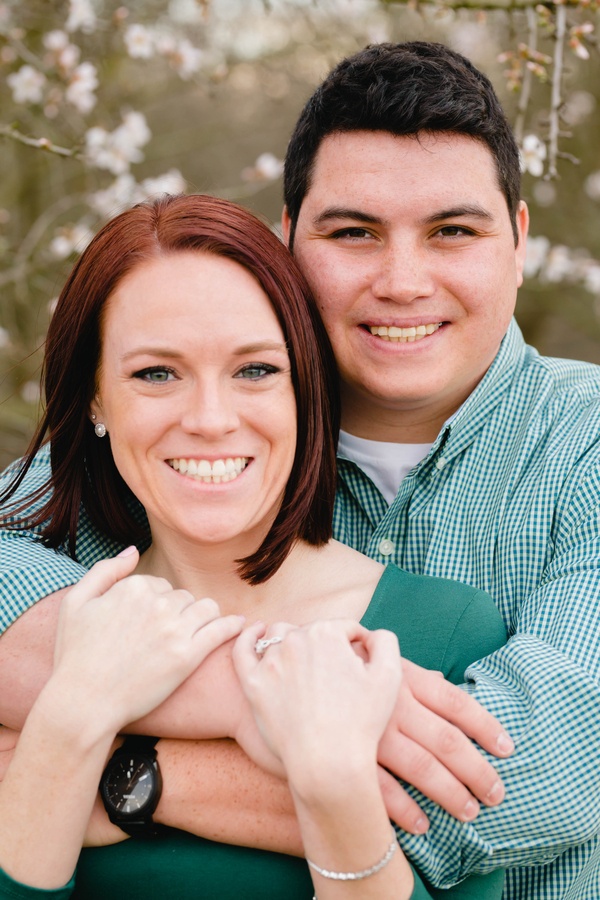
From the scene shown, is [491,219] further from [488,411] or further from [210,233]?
[210,233]

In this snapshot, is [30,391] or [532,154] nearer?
[532,154]

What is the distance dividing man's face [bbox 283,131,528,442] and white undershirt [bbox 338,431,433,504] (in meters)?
0.16

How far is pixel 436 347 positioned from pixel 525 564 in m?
0.59

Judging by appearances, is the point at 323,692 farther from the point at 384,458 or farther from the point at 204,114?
the point at 204,114

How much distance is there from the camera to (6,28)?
450cm

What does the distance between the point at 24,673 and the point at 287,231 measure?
148cm

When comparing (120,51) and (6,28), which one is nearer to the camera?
(6,28)

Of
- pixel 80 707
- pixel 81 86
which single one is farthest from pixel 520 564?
pixel 81 86

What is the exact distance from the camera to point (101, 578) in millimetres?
2016

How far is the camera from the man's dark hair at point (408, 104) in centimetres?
246

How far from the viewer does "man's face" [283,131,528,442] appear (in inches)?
97.2

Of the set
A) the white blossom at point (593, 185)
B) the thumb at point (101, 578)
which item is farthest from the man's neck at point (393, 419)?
the white blossom at point (593, 185)

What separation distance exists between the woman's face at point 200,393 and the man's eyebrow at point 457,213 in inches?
22.3

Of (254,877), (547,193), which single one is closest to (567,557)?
(254,877)
